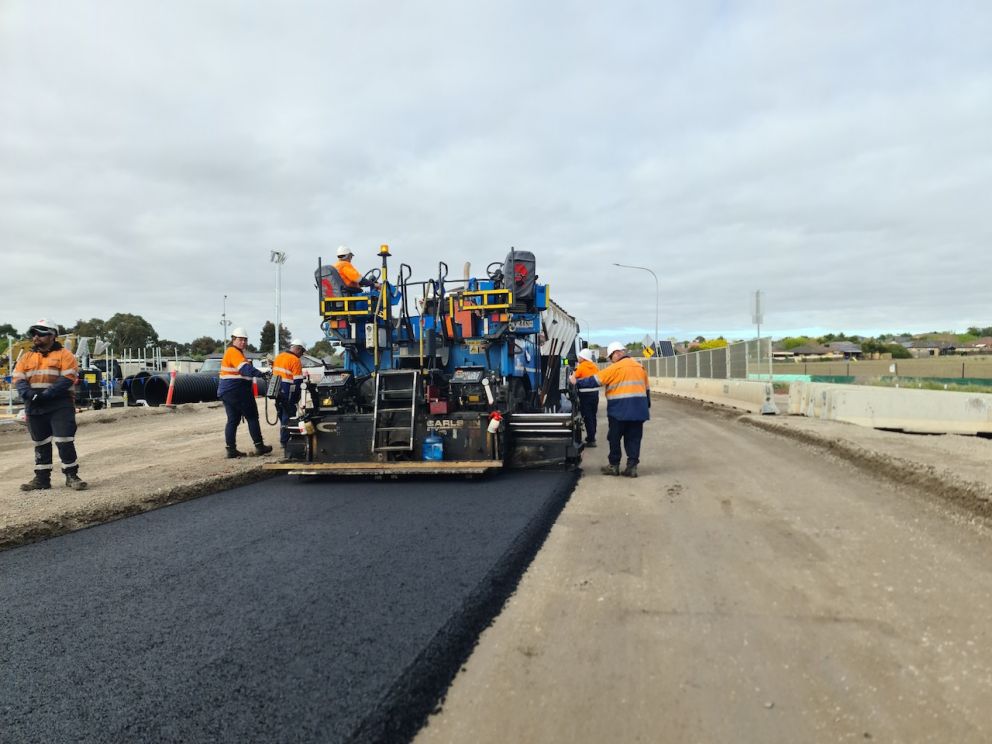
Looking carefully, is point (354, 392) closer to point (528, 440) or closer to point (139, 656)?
point (528, 440)

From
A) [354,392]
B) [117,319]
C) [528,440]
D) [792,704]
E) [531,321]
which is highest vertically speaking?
[117,319]

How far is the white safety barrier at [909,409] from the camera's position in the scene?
10102 millimetres

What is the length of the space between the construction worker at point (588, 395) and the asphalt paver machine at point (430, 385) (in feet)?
4.92

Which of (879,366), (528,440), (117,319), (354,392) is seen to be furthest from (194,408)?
(117,319)

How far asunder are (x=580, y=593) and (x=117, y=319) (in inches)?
2694

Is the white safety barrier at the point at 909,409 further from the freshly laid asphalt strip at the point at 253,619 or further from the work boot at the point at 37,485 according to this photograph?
the work boot at the point at 37,485

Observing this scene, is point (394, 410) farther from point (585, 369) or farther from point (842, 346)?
point (842, 346)

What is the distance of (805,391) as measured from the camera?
13.8m

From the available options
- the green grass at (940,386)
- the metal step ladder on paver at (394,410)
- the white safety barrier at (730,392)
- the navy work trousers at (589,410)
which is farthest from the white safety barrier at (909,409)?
the metal step ladder on paver at (394,410)

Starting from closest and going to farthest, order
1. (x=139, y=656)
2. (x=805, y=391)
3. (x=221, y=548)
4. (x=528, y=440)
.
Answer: (x=139, y=656), (x=221, y=548), (x=528, y=440), (x=805, y=391)

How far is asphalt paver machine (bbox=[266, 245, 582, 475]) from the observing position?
721 cm

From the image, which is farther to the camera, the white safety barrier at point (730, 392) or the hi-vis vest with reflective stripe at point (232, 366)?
the white safety barrier at point (730, 392)

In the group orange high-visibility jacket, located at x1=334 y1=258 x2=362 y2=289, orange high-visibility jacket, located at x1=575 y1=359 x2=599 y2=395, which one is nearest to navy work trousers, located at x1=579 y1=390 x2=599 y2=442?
orange high-visibility jacket, located at x1=575 y1=359 x2=599 y2=395

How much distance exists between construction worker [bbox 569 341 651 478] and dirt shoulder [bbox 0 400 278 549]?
399 centimetres
